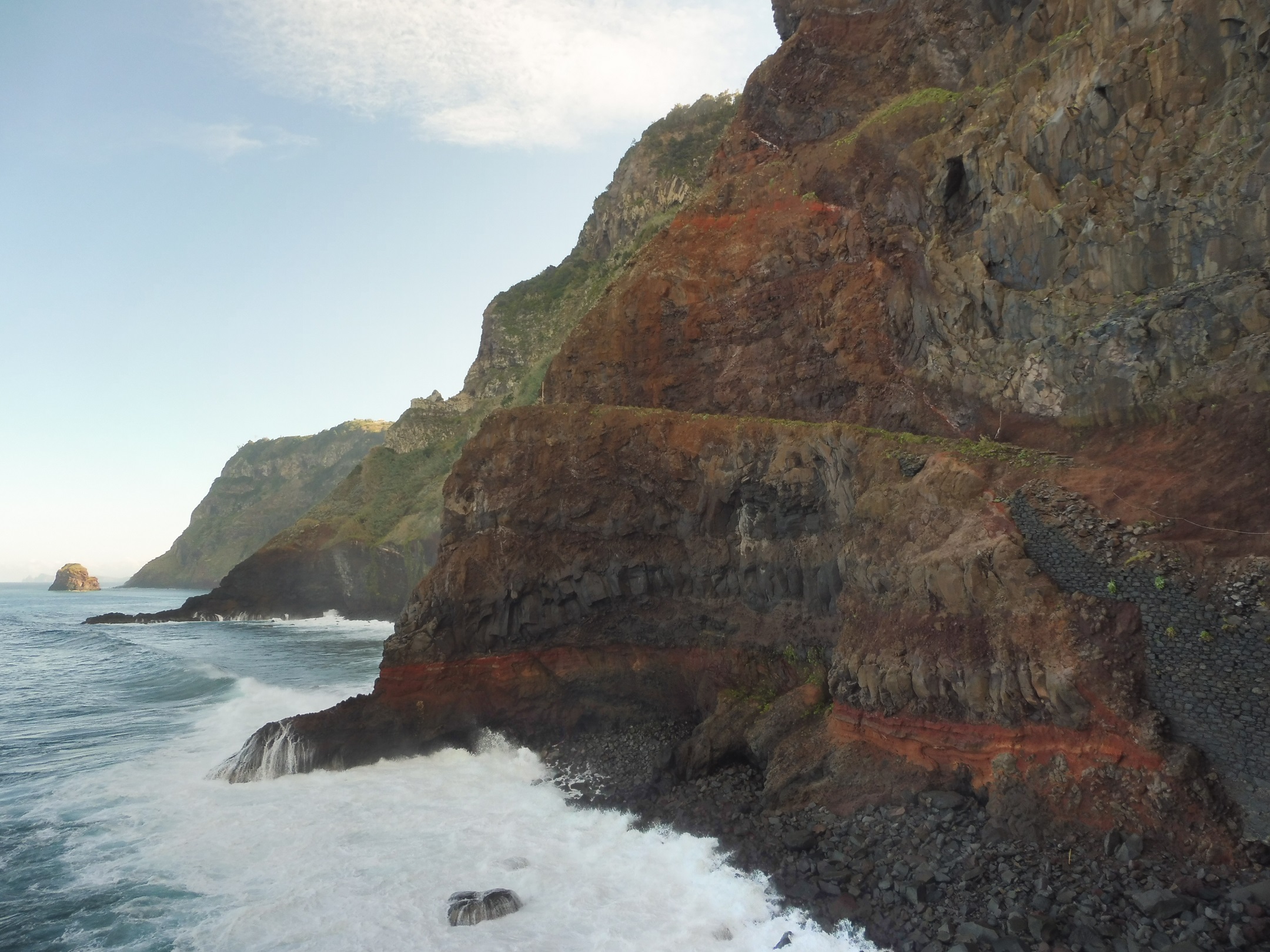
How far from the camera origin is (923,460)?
645 inches

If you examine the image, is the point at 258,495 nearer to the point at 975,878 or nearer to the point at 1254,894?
the point at 975,878

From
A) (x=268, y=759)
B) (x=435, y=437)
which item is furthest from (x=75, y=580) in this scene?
(x=268, y=759)

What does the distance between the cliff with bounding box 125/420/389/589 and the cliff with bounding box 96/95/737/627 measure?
5085 centimetres

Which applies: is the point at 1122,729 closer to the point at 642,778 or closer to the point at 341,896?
the point at 642,778

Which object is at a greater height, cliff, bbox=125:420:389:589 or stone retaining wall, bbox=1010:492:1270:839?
cliff, bbox=125:420:389:589

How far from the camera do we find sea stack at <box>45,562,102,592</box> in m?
142

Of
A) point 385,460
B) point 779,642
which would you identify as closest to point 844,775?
point 779,642

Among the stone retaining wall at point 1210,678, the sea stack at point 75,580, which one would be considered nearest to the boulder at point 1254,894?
the stone retaining wall at point 1210,678

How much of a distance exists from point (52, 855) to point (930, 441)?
20773 mm

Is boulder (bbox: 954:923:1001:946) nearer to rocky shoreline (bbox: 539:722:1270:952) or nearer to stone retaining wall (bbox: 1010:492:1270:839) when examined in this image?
rocky shoreline (bbox: 539:722:1270:952)

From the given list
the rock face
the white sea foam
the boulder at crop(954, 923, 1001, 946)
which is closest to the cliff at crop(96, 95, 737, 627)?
the rock face

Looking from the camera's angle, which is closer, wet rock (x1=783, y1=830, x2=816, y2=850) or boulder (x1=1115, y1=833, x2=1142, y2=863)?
boulder (x1=1115, y1=833, x2=1142, y2=863)

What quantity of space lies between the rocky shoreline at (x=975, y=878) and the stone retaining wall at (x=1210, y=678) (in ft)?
3.08

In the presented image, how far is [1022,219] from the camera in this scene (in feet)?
57.6
